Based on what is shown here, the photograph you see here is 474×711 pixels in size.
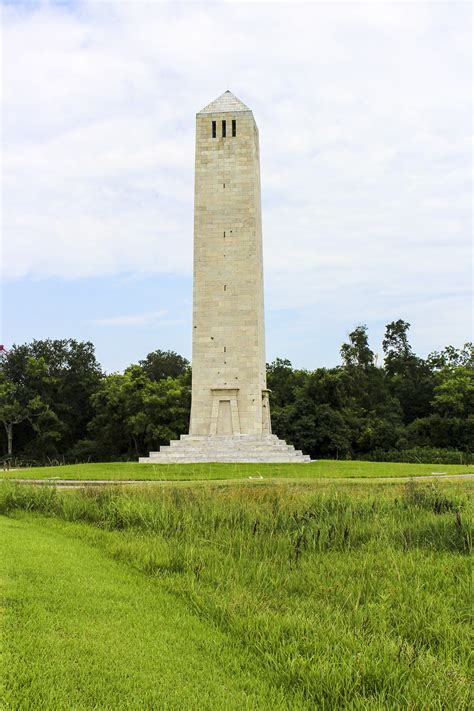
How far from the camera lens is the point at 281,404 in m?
43.5

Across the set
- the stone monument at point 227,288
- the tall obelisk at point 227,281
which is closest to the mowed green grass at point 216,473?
the stone monument at point 227,288

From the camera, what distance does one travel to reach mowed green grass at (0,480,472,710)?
3689 millimetres

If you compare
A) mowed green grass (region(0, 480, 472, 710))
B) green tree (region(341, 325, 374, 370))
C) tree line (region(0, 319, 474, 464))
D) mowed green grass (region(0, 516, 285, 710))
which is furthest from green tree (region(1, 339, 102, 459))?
mowed green grass (region(0, 516, 285, 710))

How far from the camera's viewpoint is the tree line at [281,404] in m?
37.8

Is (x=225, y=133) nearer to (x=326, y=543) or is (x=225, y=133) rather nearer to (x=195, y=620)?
(x=326, y=543)

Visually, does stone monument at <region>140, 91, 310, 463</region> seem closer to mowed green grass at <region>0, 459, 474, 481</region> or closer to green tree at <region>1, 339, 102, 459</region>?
mowed green grass at <region>0, 459, 474, 481</region>

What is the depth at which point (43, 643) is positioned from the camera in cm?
415

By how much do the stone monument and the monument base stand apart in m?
0.13

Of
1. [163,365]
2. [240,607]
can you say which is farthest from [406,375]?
[240,607]

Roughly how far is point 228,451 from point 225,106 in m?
15.7

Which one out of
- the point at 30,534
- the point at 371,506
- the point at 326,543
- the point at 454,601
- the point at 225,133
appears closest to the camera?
the point at 454,601

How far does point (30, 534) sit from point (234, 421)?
18260 mm

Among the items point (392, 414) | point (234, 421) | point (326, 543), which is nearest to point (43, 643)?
point (326, 543)

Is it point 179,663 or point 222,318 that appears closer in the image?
point 179,663
